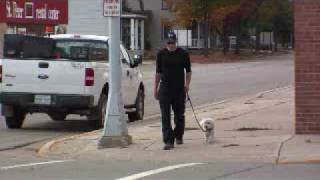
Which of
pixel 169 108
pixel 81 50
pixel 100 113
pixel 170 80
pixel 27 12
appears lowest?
pixel 100 113

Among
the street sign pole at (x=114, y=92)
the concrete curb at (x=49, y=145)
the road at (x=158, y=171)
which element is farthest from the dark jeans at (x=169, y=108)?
the concrete curb at (x=49, y=145)

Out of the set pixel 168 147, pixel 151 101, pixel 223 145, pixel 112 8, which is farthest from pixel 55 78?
pixel 151 101

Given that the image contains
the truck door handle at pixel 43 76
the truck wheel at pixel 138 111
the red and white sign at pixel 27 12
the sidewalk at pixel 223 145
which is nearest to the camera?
the sidewalk at pixel 223 145

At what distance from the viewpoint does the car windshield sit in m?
15.5

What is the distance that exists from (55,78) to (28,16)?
32.2 m

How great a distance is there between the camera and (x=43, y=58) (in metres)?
15.5

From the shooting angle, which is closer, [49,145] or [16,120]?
[49,145]

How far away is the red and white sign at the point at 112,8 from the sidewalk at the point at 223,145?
2.17 metres

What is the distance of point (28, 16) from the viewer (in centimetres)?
4666

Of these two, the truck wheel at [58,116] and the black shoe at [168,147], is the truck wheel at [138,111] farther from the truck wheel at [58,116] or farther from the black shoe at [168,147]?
the black shoe at [168,147]

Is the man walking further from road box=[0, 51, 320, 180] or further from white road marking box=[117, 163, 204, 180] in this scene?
white road marking box=[117, 163, 204, 180]

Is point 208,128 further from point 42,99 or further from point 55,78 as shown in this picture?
point 42,99

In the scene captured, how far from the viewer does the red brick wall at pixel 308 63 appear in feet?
42.1

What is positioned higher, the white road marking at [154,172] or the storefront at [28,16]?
the storefront at [28,16]
